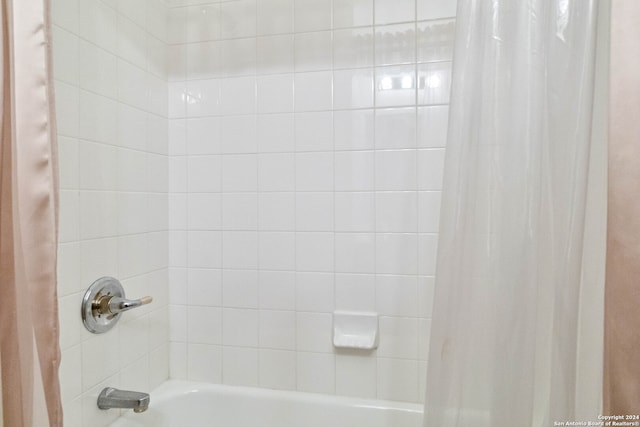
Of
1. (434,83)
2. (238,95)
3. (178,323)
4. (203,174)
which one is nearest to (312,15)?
(238,95)

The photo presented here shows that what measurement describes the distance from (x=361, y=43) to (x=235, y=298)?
1047mm

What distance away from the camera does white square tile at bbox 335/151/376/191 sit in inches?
51.9

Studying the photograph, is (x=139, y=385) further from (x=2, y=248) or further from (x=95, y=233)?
(x=2, y=248)

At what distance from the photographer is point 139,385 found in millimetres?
1312

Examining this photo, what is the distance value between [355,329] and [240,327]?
0.44 meters

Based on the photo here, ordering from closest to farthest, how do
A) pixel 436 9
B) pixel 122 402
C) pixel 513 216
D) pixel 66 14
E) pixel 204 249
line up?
pixel 513 216 < pixel 66 14 < pixel 122 402 < pixel 436 9 < pixel 204 249

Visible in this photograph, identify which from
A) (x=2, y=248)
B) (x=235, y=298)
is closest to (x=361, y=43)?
(x=235, y=298)

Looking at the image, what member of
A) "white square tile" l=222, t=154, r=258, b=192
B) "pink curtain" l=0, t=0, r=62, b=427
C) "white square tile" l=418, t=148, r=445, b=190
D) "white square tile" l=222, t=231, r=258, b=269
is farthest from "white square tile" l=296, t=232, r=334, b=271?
"pink curtain" l=0, t=0, r=62, b=427

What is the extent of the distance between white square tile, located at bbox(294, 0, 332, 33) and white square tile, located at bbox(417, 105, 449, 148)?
47 centimetres

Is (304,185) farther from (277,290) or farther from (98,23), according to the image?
(98,23)

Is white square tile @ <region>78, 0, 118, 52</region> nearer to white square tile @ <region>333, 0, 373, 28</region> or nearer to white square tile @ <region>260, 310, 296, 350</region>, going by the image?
white square tile @ <region>333, 0, 373, 28</region>

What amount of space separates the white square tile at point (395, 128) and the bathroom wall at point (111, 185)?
0.84 m

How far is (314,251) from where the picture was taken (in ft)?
4.50

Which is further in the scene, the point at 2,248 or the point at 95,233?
the point at 95,233
